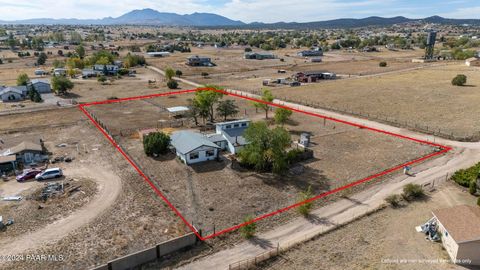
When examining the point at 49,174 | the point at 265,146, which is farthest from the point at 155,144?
the point at 265,146

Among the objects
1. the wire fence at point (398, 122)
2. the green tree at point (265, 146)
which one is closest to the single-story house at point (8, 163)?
the green tree at point (265, 146)

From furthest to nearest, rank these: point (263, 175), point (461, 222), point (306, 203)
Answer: point (263, 175) < point (306, 203) < point (461, 222)

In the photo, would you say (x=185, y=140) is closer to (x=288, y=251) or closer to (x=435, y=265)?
(x=288, y=251)

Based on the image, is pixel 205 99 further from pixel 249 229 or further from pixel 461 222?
pixel 461 222

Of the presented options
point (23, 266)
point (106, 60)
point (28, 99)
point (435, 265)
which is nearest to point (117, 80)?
point (106, 60)

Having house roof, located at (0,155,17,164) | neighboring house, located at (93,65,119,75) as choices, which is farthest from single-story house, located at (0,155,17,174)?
neighboring house, located at (93,65,119,75)

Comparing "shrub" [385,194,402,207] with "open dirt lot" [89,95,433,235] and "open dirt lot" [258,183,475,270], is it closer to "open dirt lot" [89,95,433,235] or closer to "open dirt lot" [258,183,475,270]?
"open dirt lot" [258,183,475,270]

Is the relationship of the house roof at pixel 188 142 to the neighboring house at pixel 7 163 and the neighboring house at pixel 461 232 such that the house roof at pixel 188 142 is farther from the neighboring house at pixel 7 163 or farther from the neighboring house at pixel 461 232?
the neighboring house at pixel 461 232
